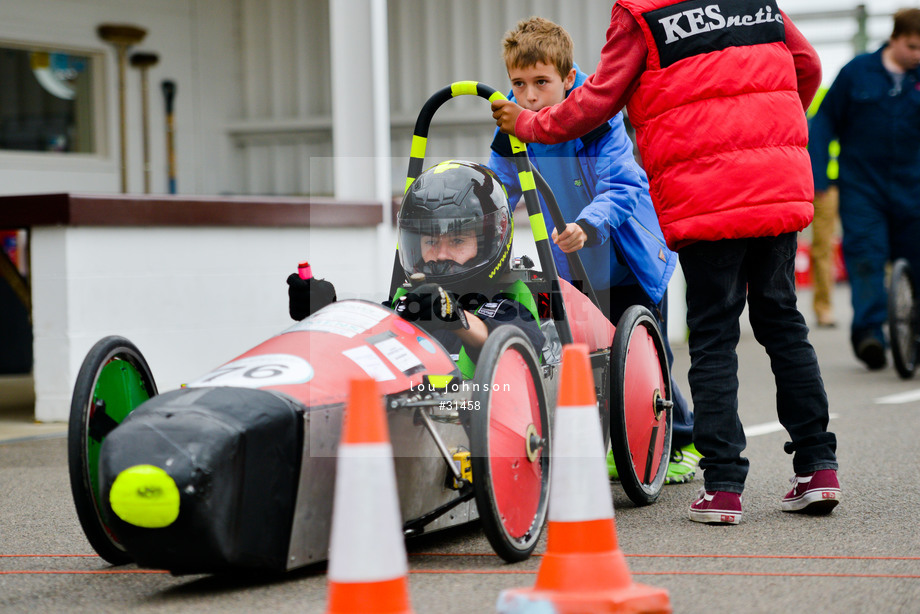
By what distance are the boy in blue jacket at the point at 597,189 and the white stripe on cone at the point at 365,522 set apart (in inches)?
70.2

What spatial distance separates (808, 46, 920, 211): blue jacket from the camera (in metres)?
7.88

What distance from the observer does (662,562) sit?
10.7 feet

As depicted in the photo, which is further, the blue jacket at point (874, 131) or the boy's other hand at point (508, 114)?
the blue jacket at point (874, 131)

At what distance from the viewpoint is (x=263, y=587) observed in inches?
122

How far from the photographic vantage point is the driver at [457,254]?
3727 mm

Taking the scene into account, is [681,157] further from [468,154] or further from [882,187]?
[468,154]

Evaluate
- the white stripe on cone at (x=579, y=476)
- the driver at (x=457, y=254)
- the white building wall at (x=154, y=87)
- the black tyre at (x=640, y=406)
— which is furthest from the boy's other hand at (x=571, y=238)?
the white building wall at (x=154, y=87)

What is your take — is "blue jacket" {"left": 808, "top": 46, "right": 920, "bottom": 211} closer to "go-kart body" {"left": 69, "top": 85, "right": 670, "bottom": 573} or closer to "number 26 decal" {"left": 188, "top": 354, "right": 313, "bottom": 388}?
"go-kart body" {"left": 69, "top": 85, "right": 670, "bottom": 573}

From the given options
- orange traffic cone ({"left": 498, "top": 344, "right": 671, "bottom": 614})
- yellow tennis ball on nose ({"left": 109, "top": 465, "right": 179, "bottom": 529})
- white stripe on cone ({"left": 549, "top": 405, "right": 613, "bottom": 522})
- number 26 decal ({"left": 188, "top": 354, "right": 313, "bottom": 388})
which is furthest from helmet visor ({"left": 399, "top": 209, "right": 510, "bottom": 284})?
yellow tennis ball on nose ({"left": 109, "top": 465, "right": 179, "bottom": 529})

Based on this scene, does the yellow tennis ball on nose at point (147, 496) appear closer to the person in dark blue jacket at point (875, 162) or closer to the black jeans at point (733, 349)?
the black jeans at point (733, 349)

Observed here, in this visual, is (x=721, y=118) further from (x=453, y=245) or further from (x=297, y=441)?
(x=297, y=441)

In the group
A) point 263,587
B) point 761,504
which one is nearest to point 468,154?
point 761,504

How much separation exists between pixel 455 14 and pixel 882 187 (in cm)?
481

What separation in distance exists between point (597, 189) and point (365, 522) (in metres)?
2.18
